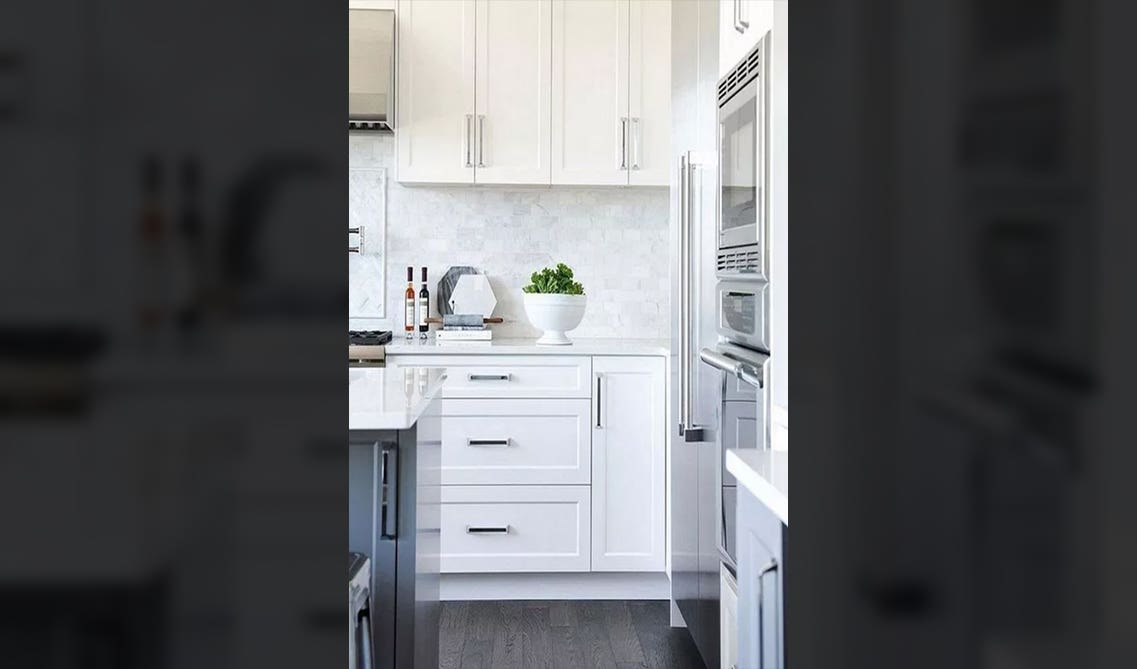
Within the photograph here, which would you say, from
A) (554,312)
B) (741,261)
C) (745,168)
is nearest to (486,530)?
(554,312)

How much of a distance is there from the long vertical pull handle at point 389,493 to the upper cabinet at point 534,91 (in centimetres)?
210

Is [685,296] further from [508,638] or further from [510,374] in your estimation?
[508,638]

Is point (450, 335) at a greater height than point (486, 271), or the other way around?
point (486, 271)

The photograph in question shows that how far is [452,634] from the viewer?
3.10m

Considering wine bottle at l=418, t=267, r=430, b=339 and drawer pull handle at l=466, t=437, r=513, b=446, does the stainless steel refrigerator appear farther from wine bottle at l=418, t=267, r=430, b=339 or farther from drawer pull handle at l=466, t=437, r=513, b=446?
wine bottle at l=418, t=267, r=430, b=339

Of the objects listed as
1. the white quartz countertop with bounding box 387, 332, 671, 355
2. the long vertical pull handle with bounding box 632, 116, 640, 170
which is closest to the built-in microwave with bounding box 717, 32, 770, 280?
the white quartz countertop with bounding box 387, 332, 671, 355

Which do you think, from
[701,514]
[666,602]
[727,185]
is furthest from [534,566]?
[727,185]

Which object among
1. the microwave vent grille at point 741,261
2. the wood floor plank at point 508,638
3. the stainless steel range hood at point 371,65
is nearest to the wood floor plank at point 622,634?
the wood floor plank at point 508,638

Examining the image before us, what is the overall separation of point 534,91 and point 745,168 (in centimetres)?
186

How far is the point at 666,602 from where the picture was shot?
349 cm

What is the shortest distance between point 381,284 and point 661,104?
1416 millimetres
